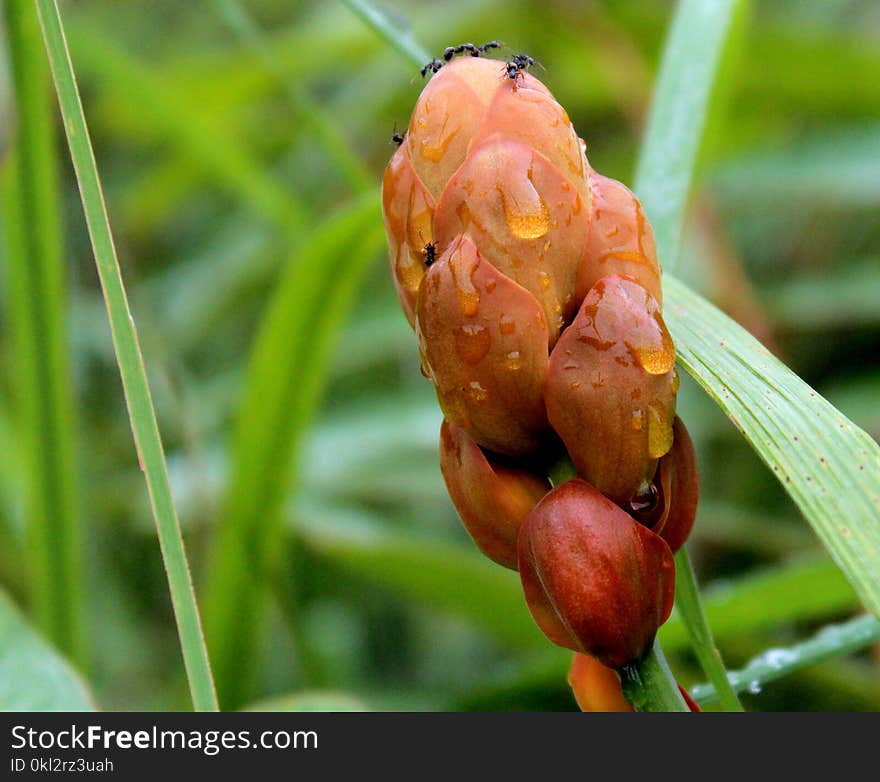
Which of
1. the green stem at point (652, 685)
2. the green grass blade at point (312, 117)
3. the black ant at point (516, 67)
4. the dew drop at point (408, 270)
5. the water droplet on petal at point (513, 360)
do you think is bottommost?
the green stem at point (652, 685)

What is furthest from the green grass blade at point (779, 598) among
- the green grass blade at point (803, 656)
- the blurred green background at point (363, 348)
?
the green grass blade at point (803, 656)

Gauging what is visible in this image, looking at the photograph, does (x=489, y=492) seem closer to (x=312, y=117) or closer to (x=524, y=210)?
(x=524, y=210)

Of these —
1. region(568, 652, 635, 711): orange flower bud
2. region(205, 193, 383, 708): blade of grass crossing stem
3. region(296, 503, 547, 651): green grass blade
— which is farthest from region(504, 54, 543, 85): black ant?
region(296, 503, 547, 651): green grass blade

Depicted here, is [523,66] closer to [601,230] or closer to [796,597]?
[601,230]

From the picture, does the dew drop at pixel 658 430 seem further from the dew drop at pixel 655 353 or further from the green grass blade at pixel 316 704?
the green grass blade at pixel 316 704

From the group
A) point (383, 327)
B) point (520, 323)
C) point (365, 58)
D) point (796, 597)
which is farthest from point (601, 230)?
point (365, 58)

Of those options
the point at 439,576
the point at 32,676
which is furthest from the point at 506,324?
the point at 439,576
